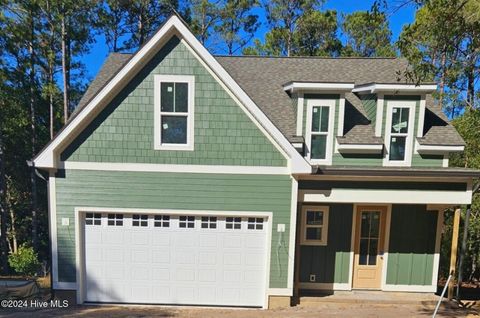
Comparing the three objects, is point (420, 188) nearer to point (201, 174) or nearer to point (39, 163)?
point (201, 174)

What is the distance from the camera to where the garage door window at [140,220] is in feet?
26.7

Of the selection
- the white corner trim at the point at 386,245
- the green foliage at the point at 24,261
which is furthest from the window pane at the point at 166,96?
the green foliage at the point at 24,261

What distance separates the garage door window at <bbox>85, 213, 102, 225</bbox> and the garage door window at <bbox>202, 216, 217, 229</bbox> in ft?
9.18

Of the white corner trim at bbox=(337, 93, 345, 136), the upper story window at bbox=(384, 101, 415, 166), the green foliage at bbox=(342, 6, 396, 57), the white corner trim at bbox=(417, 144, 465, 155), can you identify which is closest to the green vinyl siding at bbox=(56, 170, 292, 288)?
the white corner trim at bbox=(337, 93, 345, 136)

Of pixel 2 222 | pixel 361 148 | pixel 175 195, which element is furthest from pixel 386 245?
pixel 2 222

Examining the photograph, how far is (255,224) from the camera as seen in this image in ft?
26.8

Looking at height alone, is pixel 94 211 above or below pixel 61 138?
below

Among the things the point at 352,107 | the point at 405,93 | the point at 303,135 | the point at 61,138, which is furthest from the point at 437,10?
the point at 61,138

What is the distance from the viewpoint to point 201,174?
A: 25.9 ft

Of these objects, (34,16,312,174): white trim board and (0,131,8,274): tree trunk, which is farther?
(0,131,8,274): tree trunk

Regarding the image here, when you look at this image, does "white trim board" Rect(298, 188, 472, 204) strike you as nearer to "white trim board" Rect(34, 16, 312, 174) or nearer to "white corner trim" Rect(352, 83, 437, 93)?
"white trim board" Rect(34, 16, 312, 174)

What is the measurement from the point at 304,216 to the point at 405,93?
470cm

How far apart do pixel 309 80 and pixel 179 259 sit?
6.95 m

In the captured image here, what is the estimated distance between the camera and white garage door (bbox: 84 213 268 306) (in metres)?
8.14
